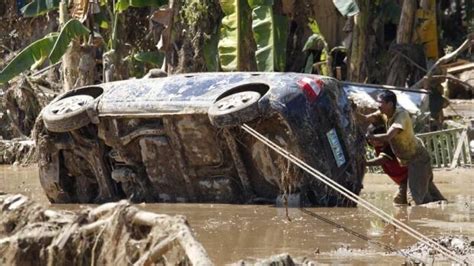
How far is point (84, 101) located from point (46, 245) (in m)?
6.37

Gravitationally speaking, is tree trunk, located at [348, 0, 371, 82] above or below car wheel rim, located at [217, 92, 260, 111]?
below

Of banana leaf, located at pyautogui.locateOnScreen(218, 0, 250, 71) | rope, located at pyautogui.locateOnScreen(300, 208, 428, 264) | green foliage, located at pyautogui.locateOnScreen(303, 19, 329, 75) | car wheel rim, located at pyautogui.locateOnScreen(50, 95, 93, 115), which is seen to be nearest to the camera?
rope, located at pyautogui.locateOnScreen(300, 208, 428, 264)

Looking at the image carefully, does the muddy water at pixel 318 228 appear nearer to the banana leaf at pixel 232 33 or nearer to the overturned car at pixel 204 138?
the overturned car at pixel 204 138

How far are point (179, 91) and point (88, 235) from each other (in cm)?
579

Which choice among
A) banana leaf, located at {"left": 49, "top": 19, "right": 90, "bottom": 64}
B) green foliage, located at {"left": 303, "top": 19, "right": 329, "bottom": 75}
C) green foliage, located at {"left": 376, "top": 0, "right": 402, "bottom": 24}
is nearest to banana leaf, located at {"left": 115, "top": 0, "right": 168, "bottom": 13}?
banana leaf, located at {"left": 49, "top": 19, "right": 90, "bottom": 64}

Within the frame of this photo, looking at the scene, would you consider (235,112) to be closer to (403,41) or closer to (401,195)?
(401,195)

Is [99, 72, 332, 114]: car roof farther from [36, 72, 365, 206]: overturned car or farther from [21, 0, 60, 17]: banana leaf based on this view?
[21, 0, 60, 17]: banana leaf

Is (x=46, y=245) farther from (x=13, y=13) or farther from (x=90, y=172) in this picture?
(x=13, y=13)

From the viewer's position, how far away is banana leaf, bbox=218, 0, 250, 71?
18.6 metres

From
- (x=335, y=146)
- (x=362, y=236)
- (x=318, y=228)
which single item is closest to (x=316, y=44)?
(x=335, y=146)

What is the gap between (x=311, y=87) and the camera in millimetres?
11570

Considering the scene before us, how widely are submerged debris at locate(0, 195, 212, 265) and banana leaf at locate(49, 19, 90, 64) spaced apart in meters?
12.5

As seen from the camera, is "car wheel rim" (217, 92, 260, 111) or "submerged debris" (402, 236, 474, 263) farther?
"car wheel rim" (217, 92, 260, 111)

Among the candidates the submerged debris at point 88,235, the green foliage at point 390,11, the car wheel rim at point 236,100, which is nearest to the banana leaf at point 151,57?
the green foliage at point 390,11
